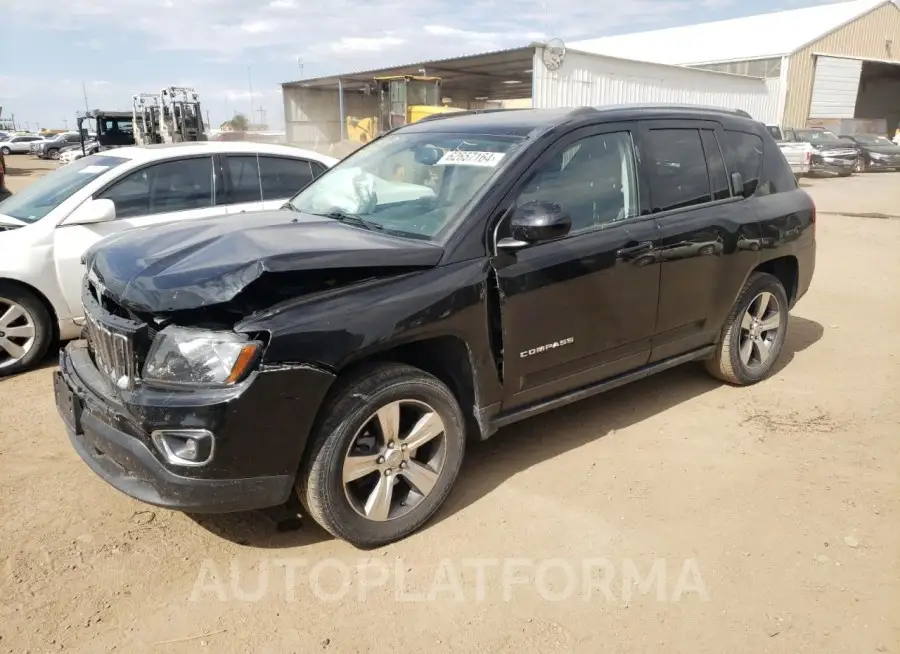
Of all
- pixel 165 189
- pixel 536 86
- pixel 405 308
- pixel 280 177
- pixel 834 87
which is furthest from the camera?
pixel 834 87

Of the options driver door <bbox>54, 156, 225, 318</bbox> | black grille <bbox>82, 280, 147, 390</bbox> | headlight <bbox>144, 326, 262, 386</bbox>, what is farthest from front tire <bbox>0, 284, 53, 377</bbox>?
headlight <bbox>144, 326, 262, 386</bbox>

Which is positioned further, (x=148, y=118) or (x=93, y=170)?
(x=148, y=118)

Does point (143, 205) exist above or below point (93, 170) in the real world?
below

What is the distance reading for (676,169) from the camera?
13.5 ft

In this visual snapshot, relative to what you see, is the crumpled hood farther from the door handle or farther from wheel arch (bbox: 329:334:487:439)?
the door handle

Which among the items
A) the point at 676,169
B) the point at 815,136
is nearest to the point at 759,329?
the point at 676,169

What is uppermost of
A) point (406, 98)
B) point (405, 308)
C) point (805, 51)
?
point (805, 51)

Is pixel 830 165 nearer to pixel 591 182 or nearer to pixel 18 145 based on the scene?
pixel 591 182

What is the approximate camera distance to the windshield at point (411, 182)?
3348 mm

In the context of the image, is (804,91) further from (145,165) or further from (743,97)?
(145,165)

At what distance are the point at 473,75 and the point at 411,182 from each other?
997 inches

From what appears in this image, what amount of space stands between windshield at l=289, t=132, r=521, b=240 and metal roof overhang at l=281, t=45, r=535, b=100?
52.1 ft

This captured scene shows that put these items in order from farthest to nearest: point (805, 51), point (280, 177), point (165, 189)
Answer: point (805, 51) < point (280, 177) < point (165, 189)

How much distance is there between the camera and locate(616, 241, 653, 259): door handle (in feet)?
12.1
